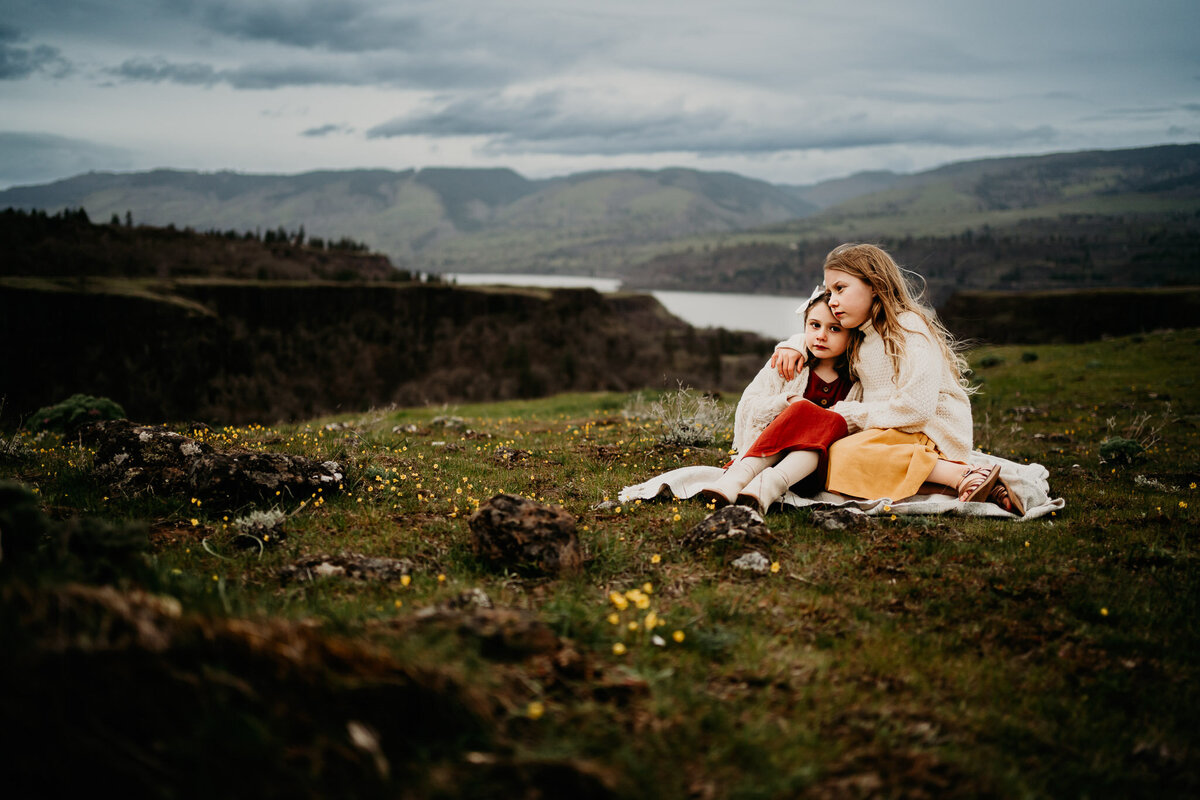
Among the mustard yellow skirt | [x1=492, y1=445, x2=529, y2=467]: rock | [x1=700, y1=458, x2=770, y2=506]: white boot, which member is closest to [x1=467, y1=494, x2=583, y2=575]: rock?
[x1=700, y1=458, x2=770, y2=506]: white boot

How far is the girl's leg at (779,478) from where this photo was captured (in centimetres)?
639

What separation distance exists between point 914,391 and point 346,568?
5.67 m

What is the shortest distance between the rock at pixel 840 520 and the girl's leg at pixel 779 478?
0.41 metres

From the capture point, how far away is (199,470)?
6.32m

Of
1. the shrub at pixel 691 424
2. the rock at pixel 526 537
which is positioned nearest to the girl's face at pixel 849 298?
the shrub at pixel 691 424

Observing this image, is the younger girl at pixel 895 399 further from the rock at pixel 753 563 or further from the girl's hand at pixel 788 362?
the rock at pixel 753 563

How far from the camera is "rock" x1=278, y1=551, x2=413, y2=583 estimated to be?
475 cm

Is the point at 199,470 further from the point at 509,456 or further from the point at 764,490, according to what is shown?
the point at 764,490

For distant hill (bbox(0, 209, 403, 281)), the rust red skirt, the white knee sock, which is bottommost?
the white knee sock

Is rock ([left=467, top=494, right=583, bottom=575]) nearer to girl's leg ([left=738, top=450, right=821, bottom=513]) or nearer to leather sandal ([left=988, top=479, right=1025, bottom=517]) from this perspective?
girl's leg ([left=738, top=450, right=821, bottom=513])

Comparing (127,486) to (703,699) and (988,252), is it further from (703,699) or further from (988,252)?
(988,252)

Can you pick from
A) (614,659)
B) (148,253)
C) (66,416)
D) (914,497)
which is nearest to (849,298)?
(914,497)

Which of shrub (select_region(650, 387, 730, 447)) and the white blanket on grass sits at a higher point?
shrub (select_region(650, 387, 730, 447))

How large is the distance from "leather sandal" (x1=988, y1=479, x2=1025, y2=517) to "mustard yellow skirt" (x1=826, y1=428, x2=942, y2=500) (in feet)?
2.31
